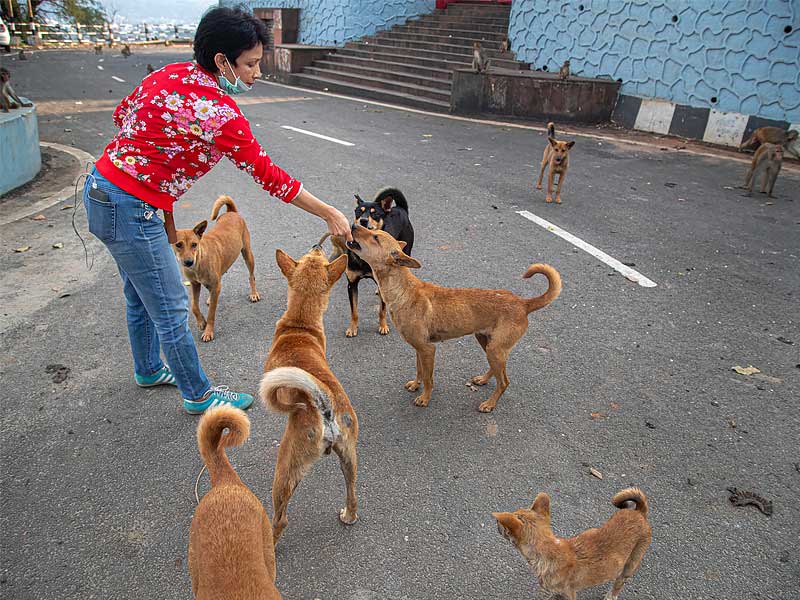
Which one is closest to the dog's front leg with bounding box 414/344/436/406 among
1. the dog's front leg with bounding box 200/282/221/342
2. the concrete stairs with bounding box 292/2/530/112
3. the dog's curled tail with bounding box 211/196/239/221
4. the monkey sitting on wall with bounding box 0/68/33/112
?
the dog's front leg with bounding box 200/282/221/342

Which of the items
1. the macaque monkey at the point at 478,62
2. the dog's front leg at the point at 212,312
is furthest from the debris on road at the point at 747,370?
the macaque monkey at the point at 478,62

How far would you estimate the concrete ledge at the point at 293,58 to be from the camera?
69.3 feet

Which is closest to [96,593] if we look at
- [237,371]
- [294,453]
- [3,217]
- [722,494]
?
[294,453]

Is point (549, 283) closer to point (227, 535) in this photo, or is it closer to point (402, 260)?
point (402, 260)

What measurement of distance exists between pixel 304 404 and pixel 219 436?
43cm

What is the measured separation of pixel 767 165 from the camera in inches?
346

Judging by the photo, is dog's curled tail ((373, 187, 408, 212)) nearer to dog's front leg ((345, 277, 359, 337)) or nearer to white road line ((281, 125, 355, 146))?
dog's front leg ((345, 277, 359, 337))

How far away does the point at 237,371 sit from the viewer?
169 inches

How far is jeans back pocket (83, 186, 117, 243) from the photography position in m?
2.96

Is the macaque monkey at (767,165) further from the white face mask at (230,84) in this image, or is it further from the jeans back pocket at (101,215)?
the jeans back pocket at (101,215)

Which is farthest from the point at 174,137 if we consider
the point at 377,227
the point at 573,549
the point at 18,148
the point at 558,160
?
the point at 18,148

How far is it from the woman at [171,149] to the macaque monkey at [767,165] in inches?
338

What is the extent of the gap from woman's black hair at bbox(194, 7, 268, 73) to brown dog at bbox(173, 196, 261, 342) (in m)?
1.88

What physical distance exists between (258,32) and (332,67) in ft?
64.4
